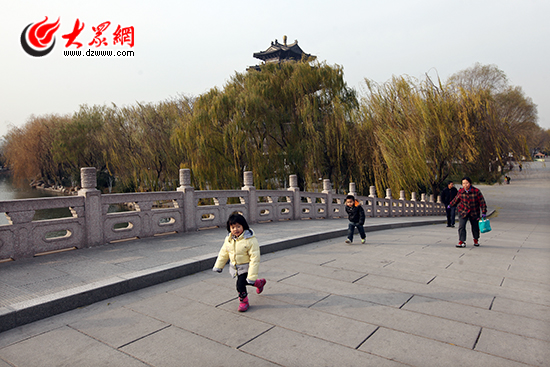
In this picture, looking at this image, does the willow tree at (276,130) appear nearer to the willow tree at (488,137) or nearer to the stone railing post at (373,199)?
the stone railing post at (373,199)

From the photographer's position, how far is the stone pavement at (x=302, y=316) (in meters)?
2.69

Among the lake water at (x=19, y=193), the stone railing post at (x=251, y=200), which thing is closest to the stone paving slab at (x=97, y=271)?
the stone railing post at (x=251, y=200)

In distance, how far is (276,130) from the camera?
57.9 ft

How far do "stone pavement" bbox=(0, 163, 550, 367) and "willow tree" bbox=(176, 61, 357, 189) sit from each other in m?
11.8

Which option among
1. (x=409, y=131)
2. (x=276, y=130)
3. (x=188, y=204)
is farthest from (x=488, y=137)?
(x=188, y=204)

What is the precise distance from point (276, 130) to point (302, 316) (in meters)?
14.7

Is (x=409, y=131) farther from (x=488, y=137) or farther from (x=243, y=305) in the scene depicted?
(x=243, y=305)

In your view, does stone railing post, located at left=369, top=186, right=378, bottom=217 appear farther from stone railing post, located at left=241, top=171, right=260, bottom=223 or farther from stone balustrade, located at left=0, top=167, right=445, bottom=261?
stone railing post, located at left=241, top=171, right=260, bottom=223

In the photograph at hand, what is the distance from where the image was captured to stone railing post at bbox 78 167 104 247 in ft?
20.1

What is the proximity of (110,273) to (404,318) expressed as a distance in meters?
3.34

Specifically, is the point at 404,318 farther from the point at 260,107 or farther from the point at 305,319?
the point at 260,107

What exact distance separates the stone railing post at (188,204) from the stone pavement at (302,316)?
1982 mm

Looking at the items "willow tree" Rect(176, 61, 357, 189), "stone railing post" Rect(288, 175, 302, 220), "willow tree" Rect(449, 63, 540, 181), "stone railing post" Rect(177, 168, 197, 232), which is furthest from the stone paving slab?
"willow tree" Rect(449, 63, 540, 181)

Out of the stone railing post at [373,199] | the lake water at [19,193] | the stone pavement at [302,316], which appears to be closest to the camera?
the stone pavement at [302,316]
